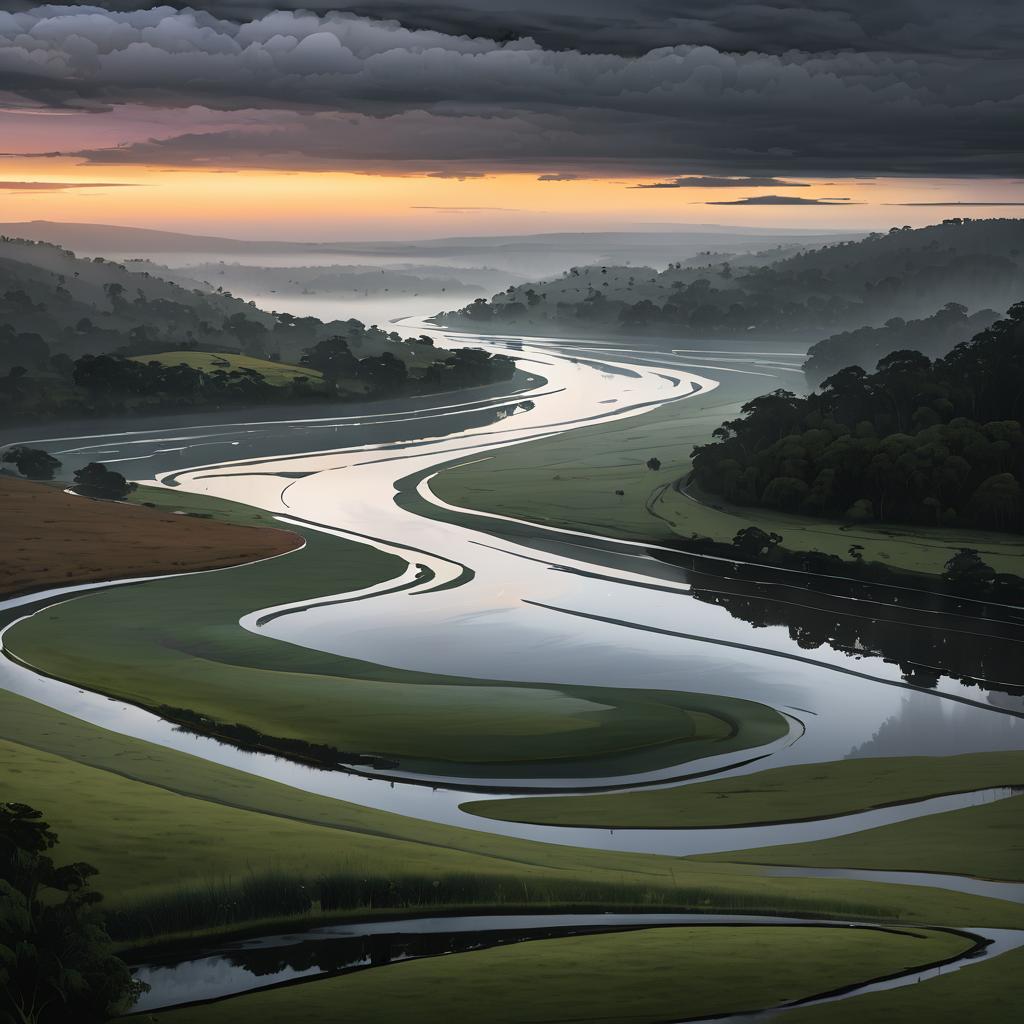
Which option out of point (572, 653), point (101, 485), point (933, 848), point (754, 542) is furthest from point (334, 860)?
point (101, 485)

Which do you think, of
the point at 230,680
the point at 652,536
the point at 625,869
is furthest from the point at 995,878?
the point at 652,536

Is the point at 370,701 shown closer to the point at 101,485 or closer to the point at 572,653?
the point at 572,653

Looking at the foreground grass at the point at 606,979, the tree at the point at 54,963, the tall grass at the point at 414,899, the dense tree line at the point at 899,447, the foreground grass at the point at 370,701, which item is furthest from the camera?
the dense tree line at the point at 899,447

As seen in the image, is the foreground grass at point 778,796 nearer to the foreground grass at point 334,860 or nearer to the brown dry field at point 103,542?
the foreground grass at point 334,860

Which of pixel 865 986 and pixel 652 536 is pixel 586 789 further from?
pixel 652 536

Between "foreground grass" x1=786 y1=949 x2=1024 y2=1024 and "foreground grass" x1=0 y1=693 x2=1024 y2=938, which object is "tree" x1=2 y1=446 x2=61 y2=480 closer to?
"foreground grass" x1=0 y1=693 x2=1024 y2=938

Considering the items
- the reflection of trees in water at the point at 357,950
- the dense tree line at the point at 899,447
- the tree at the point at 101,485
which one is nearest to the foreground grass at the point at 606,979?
the reflection of trees in water at the point at 357,950

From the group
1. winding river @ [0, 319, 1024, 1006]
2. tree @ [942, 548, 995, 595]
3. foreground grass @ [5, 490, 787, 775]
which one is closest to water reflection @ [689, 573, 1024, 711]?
winding river @ [0, 319, 1024, 1006]
